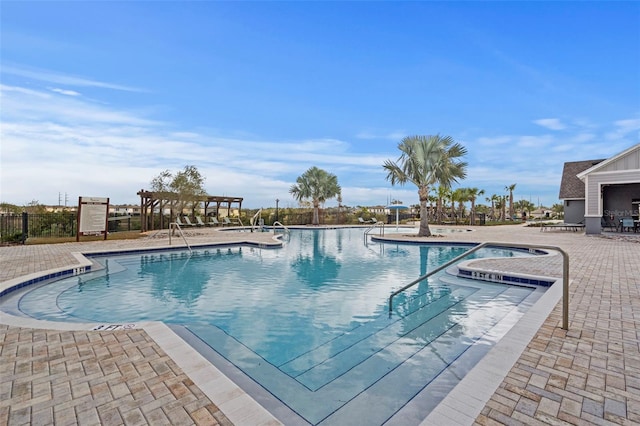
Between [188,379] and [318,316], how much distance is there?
2.56 meters

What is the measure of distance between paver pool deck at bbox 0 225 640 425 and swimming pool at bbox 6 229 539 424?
0.55m

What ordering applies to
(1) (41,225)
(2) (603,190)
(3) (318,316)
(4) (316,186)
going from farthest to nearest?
(4) (316,186)
(2) (603,190)
(1) (41,225)
(3) (318,316)

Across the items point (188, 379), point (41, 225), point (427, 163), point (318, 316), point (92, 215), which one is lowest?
point (318, 316)

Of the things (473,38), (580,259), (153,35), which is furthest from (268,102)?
(580,259)

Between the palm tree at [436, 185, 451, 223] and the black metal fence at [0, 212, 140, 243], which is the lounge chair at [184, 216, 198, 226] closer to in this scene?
the black metal fence at [0, 212, 140, 243]

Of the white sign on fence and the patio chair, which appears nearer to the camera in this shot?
the white sign on fence

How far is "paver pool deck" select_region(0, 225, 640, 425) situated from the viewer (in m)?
2.00

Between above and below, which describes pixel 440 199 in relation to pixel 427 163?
below

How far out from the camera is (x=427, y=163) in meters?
15.5

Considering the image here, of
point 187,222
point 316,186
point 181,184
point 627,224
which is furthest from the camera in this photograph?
point 316,186

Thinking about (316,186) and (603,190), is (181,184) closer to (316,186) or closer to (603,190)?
(316,186)

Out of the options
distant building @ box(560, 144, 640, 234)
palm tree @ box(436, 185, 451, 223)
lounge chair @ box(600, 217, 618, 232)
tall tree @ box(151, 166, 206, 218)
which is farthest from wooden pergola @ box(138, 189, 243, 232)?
lounge chair @ box(600, 217, 618, 232)

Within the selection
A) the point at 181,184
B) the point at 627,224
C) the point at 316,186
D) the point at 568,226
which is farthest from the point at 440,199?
the point at 181,184

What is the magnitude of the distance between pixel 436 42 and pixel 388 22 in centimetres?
278
